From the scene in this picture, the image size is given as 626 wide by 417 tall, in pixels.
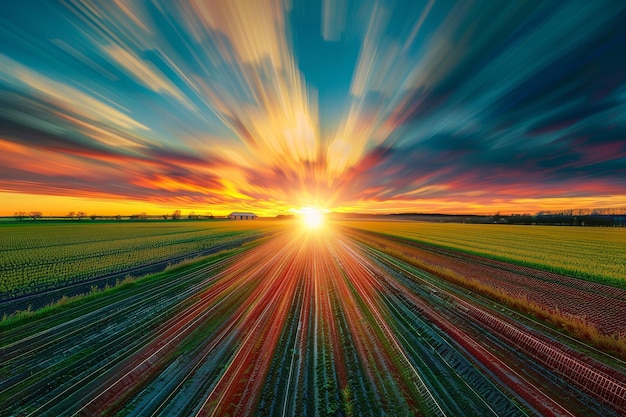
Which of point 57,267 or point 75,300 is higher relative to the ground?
point 75,300

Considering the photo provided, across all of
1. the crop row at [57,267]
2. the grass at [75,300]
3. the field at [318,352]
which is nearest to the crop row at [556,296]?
the field at [318,352]

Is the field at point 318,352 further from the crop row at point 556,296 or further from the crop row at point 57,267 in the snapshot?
the crop row at point 57,267

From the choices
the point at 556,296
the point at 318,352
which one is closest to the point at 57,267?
the point at 318,352

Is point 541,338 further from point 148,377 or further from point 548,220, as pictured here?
point 548,220

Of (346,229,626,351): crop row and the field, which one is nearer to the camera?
the field

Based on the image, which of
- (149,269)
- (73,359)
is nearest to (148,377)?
(73,359)

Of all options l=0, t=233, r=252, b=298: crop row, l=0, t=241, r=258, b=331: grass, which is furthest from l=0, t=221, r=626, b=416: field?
l=0, t=233, r=252, b=298: crop row

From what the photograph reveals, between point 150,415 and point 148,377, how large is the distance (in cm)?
162

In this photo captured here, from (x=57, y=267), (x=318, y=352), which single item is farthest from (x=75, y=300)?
(x=318, y=352)

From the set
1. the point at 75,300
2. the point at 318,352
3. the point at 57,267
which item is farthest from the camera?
the point at 57,267

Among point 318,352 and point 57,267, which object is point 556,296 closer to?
point 318,352

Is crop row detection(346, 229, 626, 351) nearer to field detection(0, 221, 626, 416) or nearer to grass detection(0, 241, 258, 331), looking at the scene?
field detection(0, 221, 626, 416)

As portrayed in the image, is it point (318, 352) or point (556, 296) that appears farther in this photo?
point (556, 296)

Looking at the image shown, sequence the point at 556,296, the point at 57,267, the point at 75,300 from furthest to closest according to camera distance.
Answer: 1. the point at 57,267
2. the point at 556,296
3. the point at 75,300
